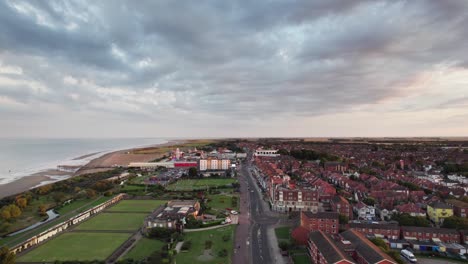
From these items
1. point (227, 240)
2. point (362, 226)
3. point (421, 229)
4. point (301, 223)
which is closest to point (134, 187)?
point (227, 240)

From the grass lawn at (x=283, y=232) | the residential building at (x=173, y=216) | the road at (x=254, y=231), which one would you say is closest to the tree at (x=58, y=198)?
the residential building at (x=173, y=216)

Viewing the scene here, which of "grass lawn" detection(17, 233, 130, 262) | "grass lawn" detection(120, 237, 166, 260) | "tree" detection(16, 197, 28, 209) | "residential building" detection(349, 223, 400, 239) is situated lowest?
"grass lawn" detection(17, 233, 130, 262)

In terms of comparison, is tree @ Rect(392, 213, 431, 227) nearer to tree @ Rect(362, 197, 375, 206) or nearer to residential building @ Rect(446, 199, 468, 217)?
tree @ Rect(362, 197, 375, 206)

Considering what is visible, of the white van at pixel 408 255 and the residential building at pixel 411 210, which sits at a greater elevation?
the residential building at pixel 411 210

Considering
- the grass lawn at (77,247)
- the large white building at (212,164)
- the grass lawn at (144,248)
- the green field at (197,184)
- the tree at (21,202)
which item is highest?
the large white building at (212,164)

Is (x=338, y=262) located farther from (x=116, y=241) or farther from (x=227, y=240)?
(x=116, y=241)

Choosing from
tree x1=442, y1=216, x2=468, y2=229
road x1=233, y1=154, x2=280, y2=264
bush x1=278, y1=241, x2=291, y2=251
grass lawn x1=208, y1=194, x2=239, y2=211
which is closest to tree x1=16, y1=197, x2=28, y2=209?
grass lawn x1=208, y1=194, x2=239, y2=211

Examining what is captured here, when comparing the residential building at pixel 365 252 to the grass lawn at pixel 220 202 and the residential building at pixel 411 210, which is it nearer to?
the residential building at pixel 411 210
